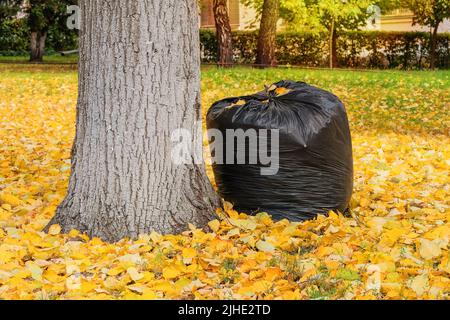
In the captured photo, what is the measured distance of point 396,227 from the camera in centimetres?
458

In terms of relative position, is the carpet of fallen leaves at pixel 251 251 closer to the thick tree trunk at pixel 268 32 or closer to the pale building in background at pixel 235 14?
the thick tree trunk at pixel 268 32

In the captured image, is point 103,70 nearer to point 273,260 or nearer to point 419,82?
point 273,260

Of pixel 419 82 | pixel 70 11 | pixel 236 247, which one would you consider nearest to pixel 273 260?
pixel 236 247

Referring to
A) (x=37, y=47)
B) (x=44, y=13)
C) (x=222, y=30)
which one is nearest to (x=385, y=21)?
(x=222, y=30)

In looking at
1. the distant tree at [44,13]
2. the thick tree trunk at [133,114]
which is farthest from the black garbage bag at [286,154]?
the distant tree at [44,13]

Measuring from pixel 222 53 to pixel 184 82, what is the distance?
15097 millimetres

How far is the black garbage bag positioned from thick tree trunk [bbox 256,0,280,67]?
14.8 meters

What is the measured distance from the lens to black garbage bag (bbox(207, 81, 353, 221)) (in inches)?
184

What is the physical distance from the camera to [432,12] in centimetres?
2412

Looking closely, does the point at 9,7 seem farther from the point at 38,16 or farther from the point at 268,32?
the point at 268,32

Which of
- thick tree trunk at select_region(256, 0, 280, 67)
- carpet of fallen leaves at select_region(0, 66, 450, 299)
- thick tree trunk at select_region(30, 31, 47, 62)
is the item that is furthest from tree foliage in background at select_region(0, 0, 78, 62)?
carpet of fallen leaves at select_region(0, 66, 450, 299)

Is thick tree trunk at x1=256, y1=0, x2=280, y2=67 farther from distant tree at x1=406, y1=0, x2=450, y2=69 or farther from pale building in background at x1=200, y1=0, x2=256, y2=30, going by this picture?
pale building in background at x1=200, y1=0, x2=256, y2=30

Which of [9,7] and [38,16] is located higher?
[9,7]

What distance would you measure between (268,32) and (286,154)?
1537 cm
